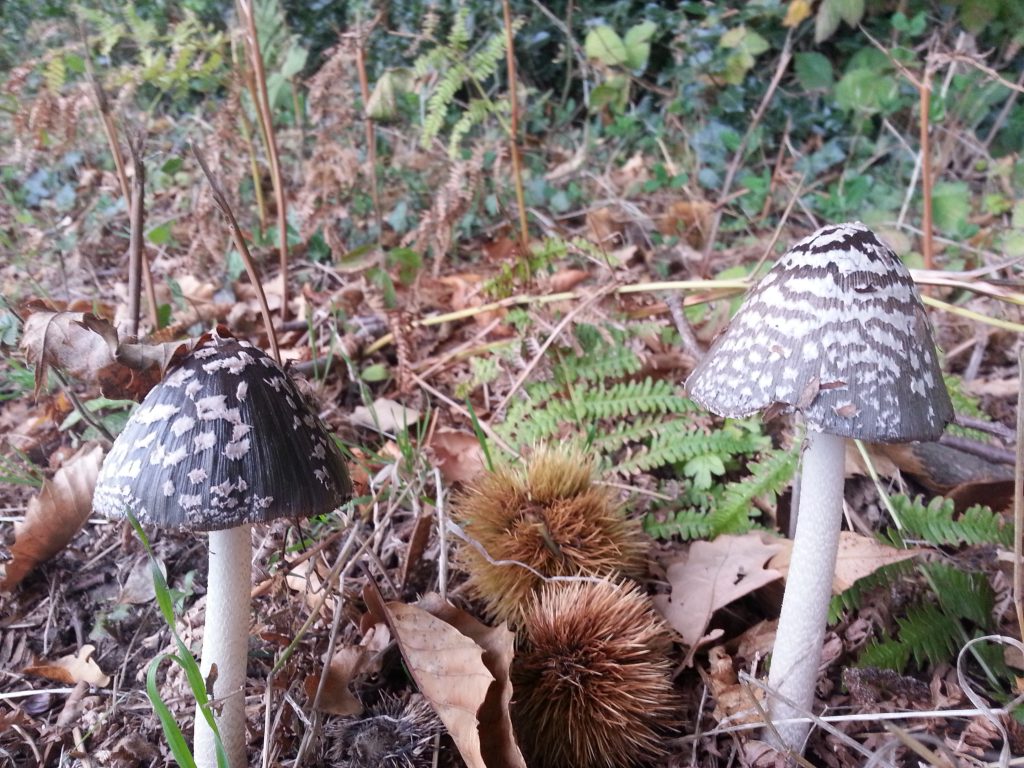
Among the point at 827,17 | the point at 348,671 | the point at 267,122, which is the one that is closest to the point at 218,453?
the point at 348,671

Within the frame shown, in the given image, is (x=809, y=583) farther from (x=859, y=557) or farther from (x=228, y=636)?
(x=228, y=636)

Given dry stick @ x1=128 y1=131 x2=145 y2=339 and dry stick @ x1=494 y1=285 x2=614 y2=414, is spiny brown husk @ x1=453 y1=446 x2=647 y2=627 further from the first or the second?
dry stick @ x1=128 y1=131 x2=145 y2=339

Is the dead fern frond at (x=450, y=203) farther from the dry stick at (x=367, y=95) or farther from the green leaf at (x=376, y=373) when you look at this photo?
the green leaf at (x=376, y=373)

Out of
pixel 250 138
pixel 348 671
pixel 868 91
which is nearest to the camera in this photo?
pixel 348 671

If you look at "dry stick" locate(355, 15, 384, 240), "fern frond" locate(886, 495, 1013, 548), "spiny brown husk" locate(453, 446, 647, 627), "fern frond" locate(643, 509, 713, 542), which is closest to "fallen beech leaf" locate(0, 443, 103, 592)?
"spiny brown husk" locate(453, 446, 647, 627)

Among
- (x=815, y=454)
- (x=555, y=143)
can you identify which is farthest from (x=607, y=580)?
(x=555, y=143)

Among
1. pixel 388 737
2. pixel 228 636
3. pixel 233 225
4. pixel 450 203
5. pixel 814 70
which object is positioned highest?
pixel 233 225

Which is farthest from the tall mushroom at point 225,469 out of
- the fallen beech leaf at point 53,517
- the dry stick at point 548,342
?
the dry stick at point 548,342
